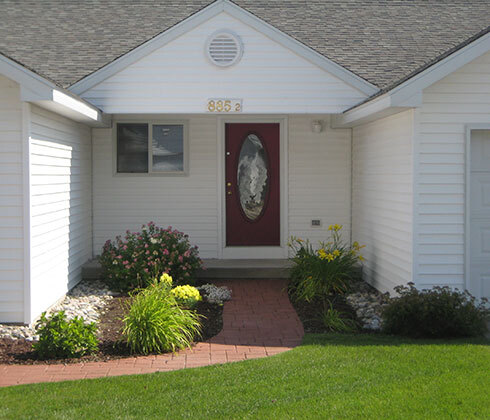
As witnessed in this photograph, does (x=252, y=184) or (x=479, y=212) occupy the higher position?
(x=252, y=184)

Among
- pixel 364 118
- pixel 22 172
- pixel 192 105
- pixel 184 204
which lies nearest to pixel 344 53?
pixel 364 118

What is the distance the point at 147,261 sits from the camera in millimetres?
9469

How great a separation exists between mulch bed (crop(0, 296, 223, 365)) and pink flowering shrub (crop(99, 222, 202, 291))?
861 mm

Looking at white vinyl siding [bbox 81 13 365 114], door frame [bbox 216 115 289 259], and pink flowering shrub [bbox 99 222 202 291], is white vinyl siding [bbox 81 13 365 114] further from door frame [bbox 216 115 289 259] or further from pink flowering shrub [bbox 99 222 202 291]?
pink flowering shrub [bbox 99 222 202 291]

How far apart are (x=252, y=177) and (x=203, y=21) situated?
287 cm

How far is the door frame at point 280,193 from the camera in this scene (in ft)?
36.7

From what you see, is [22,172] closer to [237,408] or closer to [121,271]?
[121,271]

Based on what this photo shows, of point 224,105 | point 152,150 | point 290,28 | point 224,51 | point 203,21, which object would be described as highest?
point 290,28

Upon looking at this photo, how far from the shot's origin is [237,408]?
193 inches

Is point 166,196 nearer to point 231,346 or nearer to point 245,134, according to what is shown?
point 245,134

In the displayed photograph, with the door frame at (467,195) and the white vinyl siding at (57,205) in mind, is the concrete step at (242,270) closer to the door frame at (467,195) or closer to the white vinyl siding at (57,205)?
the white vinyl siding at (57,205)

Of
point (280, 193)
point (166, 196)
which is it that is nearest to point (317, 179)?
point (280, 193)

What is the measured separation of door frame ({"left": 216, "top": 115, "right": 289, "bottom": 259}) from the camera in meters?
11.2

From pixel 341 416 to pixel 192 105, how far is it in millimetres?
6246
